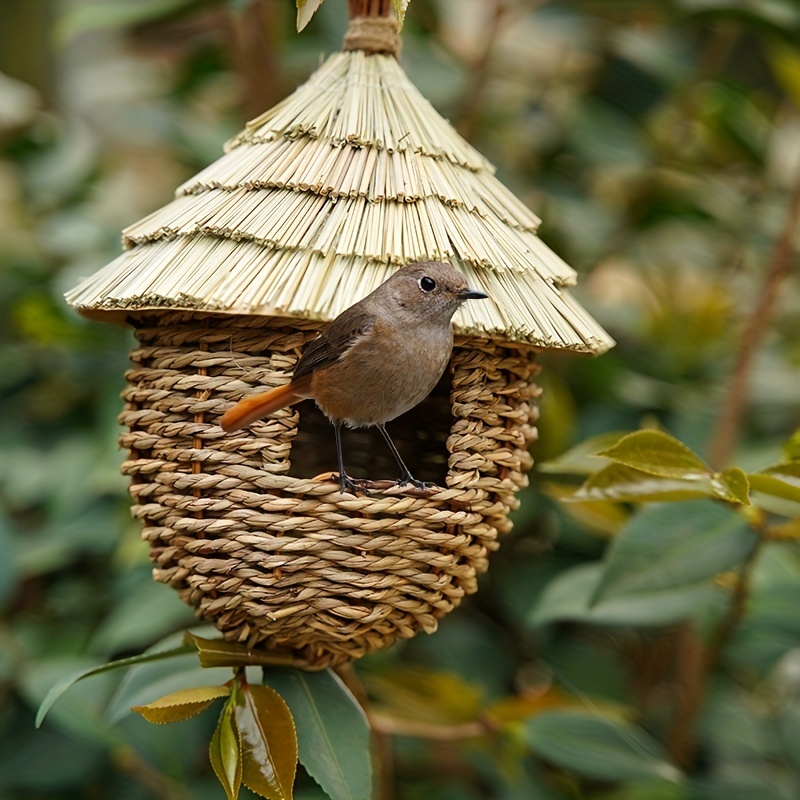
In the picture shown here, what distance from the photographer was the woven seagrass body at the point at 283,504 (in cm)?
124

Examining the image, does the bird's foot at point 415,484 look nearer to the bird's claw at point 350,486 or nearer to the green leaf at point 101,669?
the bird's claw at point 350,486

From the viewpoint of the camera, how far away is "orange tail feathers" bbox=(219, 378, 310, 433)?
121 centimetres

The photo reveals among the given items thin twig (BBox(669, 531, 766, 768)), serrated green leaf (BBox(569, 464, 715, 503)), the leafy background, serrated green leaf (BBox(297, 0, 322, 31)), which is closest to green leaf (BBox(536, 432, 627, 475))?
the leafy background

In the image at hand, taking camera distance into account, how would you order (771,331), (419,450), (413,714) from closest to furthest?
(419,450) → (413,714) → (771,331)

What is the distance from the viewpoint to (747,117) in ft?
8.48

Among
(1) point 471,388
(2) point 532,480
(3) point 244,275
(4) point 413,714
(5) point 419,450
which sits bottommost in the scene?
(4) point 413,714

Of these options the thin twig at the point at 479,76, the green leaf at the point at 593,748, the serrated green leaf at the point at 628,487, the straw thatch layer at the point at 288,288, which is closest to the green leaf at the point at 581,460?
the serrated green leaf at the point at 628,487

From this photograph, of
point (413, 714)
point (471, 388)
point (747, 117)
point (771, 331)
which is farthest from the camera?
point (771, 331)

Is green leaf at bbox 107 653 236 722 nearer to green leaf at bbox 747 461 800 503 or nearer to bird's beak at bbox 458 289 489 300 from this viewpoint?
bird's beak at bbox 458 289 489 300

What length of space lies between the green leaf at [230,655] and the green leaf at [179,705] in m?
0.04

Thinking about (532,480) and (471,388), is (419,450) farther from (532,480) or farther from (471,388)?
(532,480)

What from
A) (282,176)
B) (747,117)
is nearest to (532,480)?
(747,117)

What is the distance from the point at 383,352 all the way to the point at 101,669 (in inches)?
21.2

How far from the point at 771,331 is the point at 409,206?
7.20ft
